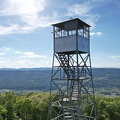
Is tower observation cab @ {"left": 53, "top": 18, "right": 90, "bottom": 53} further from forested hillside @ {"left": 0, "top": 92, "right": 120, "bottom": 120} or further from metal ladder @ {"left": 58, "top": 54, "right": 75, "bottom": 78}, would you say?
forested hillside @ {"left": 0, "top": 92, "right": 120, "bottom": 120}

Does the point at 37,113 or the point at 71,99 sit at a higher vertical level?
the point at 71,99

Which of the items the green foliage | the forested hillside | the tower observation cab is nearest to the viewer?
the tower observation cab

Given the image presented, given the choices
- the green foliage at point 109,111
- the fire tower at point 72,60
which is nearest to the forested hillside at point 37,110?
the green foliage at point 109,111

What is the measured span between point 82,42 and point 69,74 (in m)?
3.75

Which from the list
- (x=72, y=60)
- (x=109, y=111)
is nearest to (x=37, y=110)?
(x=109, y=111)

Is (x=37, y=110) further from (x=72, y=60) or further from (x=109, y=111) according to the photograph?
(x=72, y=60)

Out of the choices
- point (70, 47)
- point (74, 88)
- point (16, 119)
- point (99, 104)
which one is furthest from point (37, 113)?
point (70, 47)

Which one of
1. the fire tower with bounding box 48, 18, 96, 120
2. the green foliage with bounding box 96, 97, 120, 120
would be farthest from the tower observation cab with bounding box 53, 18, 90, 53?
the green foliage with bounding box 96, 97, 120, 120

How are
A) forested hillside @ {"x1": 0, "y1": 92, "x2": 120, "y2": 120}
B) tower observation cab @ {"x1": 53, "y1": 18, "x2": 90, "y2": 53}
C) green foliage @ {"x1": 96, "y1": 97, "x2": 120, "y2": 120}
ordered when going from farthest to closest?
green foliage @ {"x1": 96, "y1": 97, "x2": 120, "y2": 120} → forested hillside @ {"x1": 0, "y1": 92, "x2": 120, "y2": 120} → tower observation cab @ {"x1": 53, "y1": 18, "x2": 90, "y2": 53}

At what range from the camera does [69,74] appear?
22859 mm

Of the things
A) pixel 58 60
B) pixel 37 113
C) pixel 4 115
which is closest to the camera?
pixel 58 60

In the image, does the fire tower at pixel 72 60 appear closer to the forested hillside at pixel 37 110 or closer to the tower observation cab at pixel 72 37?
the tower observation cab at pixel 72 37

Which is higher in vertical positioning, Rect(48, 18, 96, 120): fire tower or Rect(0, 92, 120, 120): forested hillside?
Rect(48, 18, 96, 120): fire tower

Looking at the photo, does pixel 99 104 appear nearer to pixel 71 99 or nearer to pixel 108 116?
pixel 108 116
